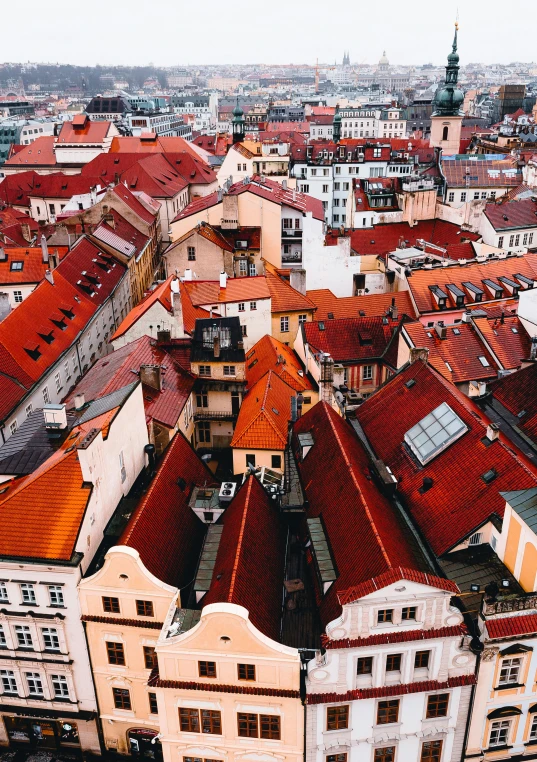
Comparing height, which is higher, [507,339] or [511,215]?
[511,215]

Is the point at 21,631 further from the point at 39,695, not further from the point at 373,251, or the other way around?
the point at 373,251

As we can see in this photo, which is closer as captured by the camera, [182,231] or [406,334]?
[406,334]

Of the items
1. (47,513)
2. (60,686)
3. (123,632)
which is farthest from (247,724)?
(47,513)

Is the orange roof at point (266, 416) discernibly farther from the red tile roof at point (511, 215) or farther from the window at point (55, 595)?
the red tile roof at point (511, 215)

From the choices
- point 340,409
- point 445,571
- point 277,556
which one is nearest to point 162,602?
point 277,556

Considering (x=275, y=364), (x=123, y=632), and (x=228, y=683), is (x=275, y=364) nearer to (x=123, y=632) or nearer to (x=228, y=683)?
(x=123, y=632)

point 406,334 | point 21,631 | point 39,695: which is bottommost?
point 39,695
